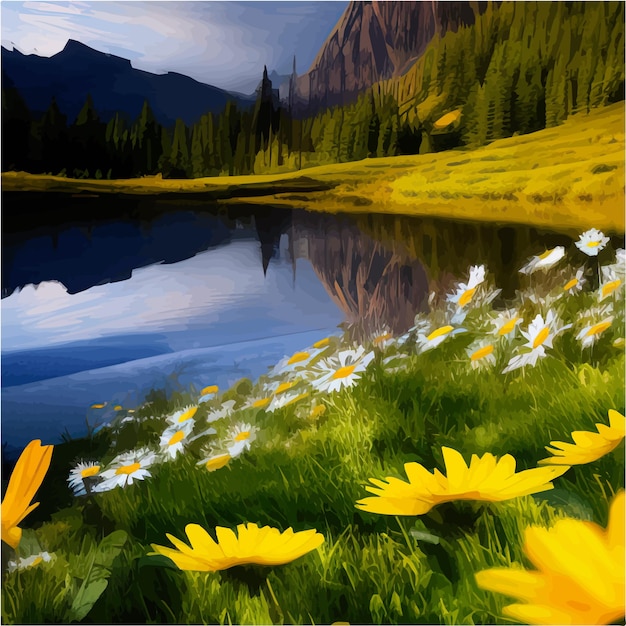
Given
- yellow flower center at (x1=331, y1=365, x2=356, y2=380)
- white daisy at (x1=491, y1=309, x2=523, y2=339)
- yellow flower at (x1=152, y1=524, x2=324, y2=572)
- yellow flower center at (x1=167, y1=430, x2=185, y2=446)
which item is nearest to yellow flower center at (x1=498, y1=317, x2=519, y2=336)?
white daisy at (x1=491, y1=309, x2=523, y2=339)

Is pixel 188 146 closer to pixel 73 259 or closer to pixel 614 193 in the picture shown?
pixel 73 259

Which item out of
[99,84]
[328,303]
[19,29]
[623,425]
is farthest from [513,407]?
[19,29]

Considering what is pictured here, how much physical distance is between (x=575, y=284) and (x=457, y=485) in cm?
35

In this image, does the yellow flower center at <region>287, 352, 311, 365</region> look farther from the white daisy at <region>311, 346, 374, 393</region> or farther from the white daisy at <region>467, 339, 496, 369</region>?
the white daisy at <region>467, 339, 496, 369</region>

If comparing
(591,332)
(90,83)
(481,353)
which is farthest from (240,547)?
(90,83)

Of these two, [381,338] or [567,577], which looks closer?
[567,577]

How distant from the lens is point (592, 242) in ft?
2.38

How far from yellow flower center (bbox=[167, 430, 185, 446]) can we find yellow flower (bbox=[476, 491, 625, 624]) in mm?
427

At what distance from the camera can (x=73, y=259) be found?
2.36 feet

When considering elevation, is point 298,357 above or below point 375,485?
above

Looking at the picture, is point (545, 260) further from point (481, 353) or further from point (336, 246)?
point (336, 246)

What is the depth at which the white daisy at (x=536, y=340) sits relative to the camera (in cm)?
70

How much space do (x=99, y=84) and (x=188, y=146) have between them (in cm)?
15

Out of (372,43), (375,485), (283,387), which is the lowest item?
(375,485)
